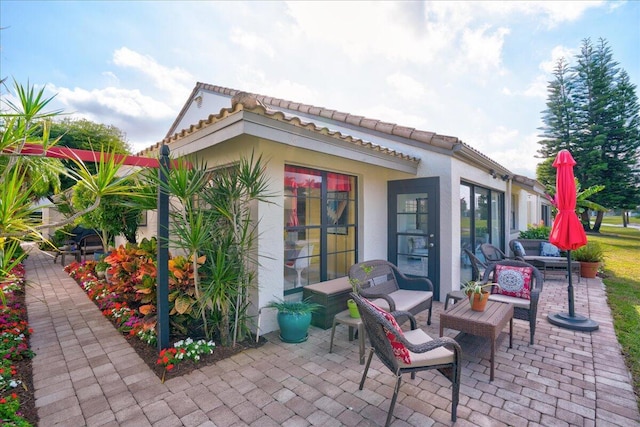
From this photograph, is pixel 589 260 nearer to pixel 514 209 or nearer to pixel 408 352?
pixel 514 209

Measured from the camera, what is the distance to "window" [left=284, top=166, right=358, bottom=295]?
548cm

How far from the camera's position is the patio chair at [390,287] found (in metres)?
4.74

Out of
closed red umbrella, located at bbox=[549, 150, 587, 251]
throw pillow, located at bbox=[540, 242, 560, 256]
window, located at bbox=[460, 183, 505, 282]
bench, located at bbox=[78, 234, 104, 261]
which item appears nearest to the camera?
closed red umbrella, located at bbox=[549, 150, 587, 251]

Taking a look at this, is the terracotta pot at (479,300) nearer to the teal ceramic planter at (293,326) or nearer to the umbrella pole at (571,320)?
the umbrella pole at (571,320)

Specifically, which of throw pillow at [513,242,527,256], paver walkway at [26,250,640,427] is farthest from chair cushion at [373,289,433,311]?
throw pillow at [513,242,527,256]

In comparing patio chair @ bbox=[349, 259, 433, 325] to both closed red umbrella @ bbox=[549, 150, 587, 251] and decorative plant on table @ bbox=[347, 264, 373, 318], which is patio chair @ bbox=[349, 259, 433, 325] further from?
closed red umbrella @ bbox=[549, 150, 587, 251]

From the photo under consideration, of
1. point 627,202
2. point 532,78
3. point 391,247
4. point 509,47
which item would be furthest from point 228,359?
point 627,202

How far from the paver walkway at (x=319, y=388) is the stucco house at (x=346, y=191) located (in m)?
1.35

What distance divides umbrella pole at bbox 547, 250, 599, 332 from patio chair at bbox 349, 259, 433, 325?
230 cm

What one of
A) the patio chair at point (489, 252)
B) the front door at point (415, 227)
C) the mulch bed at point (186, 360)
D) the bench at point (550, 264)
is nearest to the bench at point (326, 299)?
the mulch bed at point (186, 360)

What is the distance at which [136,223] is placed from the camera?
8492mm

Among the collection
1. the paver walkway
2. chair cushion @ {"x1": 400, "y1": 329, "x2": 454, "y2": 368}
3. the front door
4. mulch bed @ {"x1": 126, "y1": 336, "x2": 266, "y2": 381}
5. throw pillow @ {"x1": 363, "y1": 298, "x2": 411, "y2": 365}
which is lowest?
the paver walkway

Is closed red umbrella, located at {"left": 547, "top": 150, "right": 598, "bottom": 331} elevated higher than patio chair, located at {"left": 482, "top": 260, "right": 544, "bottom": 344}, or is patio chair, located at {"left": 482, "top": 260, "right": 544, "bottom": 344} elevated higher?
closed red umbrella, located at {"left": 547, "top": 150, "right": 598, "bottom": 331}

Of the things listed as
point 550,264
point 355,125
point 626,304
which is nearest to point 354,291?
point 355,125
